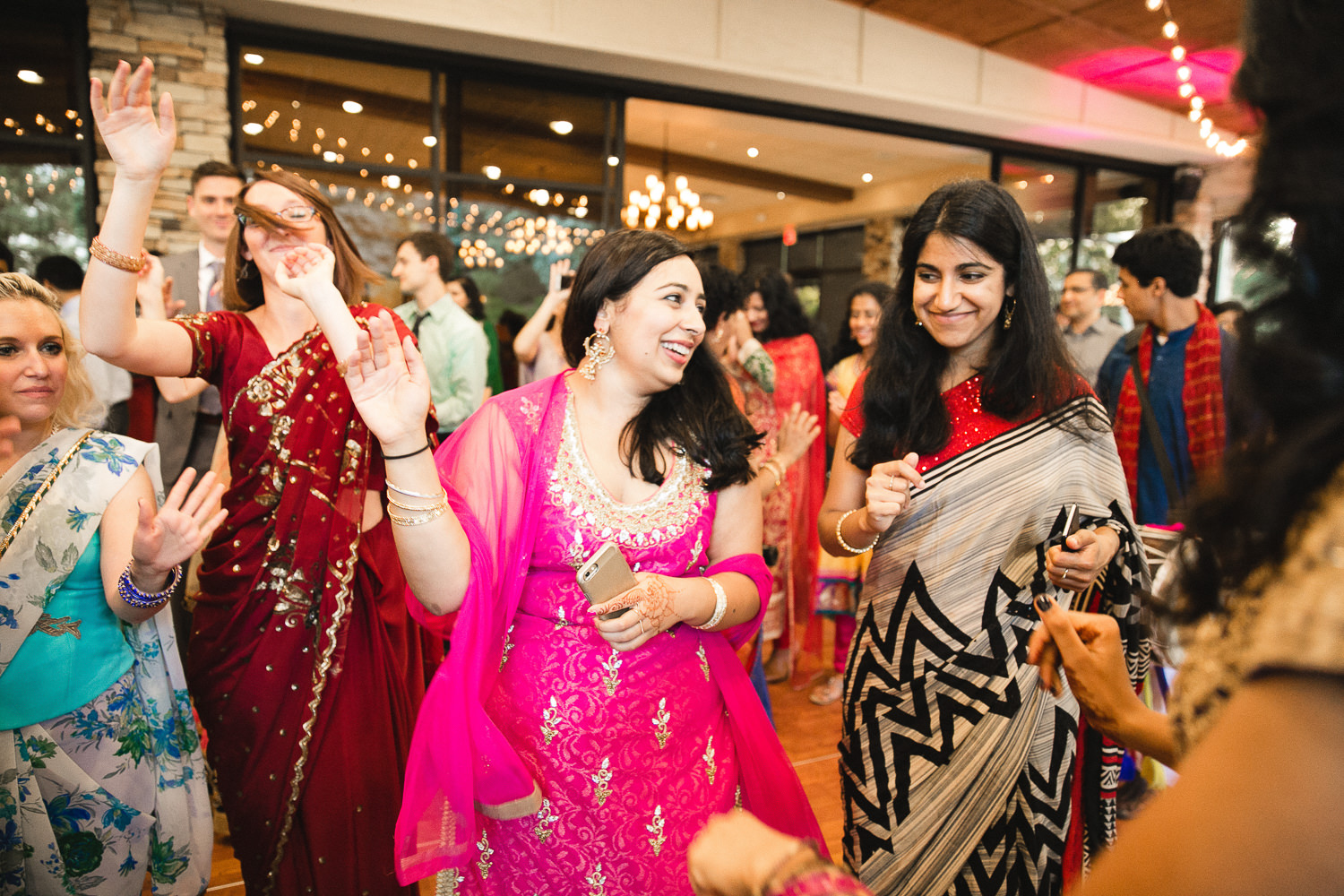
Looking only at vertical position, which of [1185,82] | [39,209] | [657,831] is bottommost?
[657,831]

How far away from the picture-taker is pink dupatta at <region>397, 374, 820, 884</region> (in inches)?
45.6

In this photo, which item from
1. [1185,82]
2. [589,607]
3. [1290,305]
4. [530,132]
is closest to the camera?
[1290,305]

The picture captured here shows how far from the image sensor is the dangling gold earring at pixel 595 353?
1460 mm

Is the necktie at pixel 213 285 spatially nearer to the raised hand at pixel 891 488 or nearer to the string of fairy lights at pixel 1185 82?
the raised hand at pixel 891 488

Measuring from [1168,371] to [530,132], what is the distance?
13.9ft

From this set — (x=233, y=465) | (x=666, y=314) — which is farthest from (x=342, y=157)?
(x=666, y=314)

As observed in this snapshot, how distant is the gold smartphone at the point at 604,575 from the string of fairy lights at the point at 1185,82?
4925 mm

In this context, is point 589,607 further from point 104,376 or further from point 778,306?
point 778,306

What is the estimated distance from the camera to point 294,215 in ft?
5.43

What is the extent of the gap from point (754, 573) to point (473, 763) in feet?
1.81

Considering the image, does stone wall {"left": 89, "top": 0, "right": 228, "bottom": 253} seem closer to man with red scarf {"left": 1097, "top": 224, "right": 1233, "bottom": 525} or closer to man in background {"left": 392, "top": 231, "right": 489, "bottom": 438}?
man in background {"left": 392, "top": 231, "right": 489, "bottom": 438}

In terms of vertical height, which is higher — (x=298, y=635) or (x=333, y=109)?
(x=333, y=109)

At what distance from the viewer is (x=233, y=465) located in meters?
1.65

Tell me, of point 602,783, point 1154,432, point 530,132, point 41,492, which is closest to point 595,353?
point 602,783
